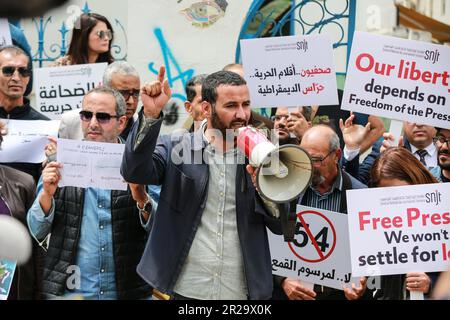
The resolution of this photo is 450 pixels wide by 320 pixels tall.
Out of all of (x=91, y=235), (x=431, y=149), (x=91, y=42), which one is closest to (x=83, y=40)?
(x=91, y=42)

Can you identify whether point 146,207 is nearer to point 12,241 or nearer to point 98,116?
point 98,116

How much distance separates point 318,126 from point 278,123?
0.40 m

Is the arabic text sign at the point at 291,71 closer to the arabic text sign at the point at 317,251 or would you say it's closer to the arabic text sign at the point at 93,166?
the arabic text sign at the point at 317,251

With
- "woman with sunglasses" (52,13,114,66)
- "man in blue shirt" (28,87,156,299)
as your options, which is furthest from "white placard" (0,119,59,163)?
"woman with sunglasses" (52,13,114,66)

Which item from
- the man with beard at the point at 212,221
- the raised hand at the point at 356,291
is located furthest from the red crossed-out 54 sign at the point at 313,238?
the man with beard at the point at 212,221

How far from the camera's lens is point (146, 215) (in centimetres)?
404

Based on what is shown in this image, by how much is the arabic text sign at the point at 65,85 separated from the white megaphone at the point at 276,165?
2384 millimetres

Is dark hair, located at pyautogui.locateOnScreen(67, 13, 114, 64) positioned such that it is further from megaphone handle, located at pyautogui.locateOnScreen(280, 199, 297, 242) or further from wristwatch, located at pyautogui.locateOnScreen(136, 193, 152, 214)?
megaphone handle, located at pyautogui.locateOnScreen(280, 199, 297, 242)

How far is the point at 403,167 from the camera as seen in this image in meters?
4.22

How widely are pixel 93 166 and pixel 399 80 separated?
201 cm

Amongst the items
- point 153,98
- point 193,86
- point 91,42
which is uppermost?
point 91,42

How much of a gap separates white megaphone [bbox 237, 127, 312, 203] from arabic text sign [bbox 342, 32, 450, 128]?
1454 millimetres

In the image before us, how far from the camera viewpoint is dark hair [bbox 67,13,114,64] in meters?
5.95

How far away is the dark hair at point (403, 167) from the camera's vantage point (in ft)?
13.8
